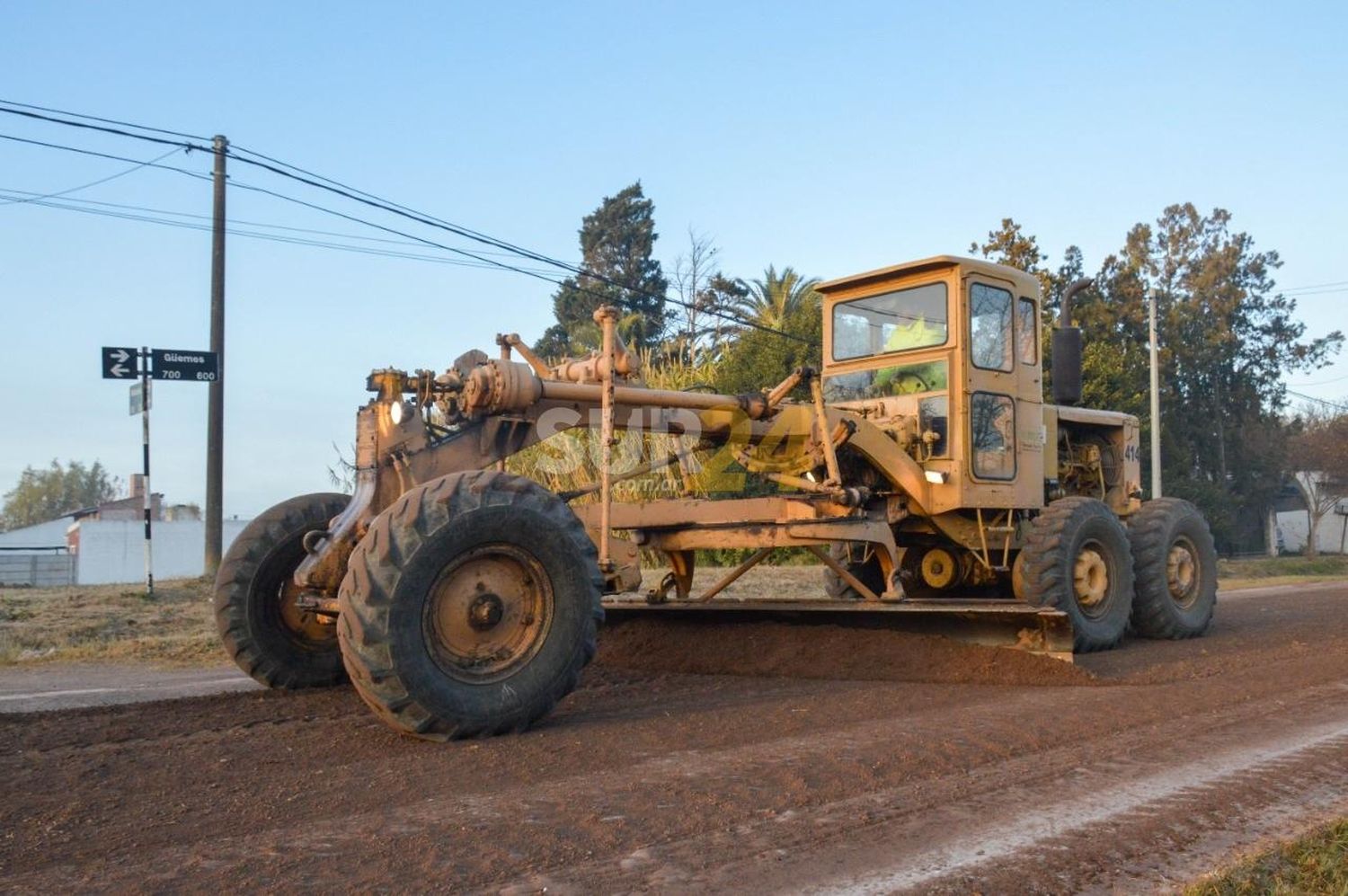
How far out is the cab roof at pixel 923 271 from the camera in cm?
991

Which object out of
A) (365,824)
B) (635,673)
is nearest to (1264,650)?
(635,673)

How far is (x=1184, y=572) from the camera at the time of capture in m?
11.8

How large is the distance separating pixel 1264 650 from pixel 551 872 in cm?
820

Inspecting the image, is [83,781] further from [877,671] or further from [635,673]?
[877,671]

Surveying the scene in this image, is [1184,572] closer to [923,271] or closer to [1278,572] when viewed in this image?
[923,271]

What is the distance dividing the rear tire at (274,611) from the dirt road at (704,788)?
232 millimetres

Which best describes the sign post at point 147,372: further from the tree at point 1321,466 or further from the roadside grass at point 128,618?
the tree at point 1321,466

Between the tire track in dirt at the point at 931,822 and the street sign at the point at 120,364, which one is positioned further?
the street sign at the point at 120,364

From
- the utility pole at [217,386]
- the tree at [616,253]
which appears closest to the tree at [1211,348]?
the tree at [616,253]

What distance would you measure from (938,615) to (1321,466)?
4543cm

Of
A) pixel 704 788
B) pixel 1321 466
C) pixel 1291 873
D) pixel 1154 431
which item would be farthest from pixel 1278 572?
pixel 704 788

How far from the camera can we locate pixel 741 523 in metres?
9.10

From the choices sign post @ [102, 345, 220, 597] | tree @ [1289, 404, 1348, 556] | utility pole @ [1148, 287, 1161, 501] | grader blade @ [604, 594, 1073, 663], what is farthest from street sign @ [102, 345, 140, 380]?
tree @ [1289, 404, 1348, 556]

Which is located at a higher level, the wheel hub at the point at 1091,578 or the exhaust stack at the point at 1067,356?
the exhaust stack at the point at 1067,356
